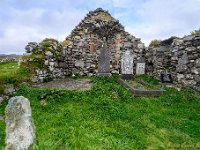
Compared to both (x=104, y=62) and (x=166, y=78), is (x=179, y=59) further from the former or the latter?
(x=104, y=62)

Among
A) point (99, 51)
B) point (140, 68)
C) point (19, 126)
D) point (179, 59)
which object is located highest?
point (99, 51)

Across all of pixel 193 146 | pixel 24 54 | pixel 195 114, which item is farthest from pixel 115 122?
pixel 24 54

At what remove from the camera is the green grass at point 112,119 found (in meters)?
8.50

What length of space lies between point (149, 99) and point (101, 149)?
20.9 ft

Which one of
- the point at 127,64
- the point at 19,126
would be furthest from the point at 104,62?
the point at 19,126

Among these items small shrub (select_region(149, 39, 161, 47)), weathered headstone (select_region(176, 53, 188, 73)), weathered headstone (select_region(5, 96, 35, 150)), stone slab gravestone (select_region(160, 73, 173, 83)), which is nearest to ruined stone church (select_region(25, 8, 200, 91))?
stone slab gravestone (select_region(160, 73, 173, 83))

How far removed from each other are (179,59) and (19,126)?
11.5 m

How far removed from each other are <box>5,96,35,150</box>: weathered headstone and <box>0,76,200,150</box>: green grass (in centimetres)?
38

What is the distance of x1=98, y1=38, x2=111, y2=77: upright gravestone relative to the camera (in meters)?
20.4

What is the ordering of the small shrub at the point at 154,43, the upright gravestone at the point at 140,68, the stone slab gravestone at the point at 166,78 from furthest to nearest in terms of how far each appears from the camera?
the small shrub at the point at 154,43
the upright gravestone at the point at 140,68
the stone slab gravestone at the point at 166,78

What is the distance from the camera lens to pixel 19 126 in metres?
7.32

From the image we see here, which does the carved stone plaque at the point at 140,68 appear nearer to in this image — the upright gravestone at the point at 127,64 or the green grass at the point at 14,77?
the upright gravestone at the point at 127,64

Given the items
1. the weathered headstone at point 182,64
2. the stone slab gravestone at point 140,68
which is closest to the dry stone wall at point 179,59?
the weathered headstone at point 182,64

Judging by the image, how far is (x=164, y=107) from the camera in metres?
13.0
